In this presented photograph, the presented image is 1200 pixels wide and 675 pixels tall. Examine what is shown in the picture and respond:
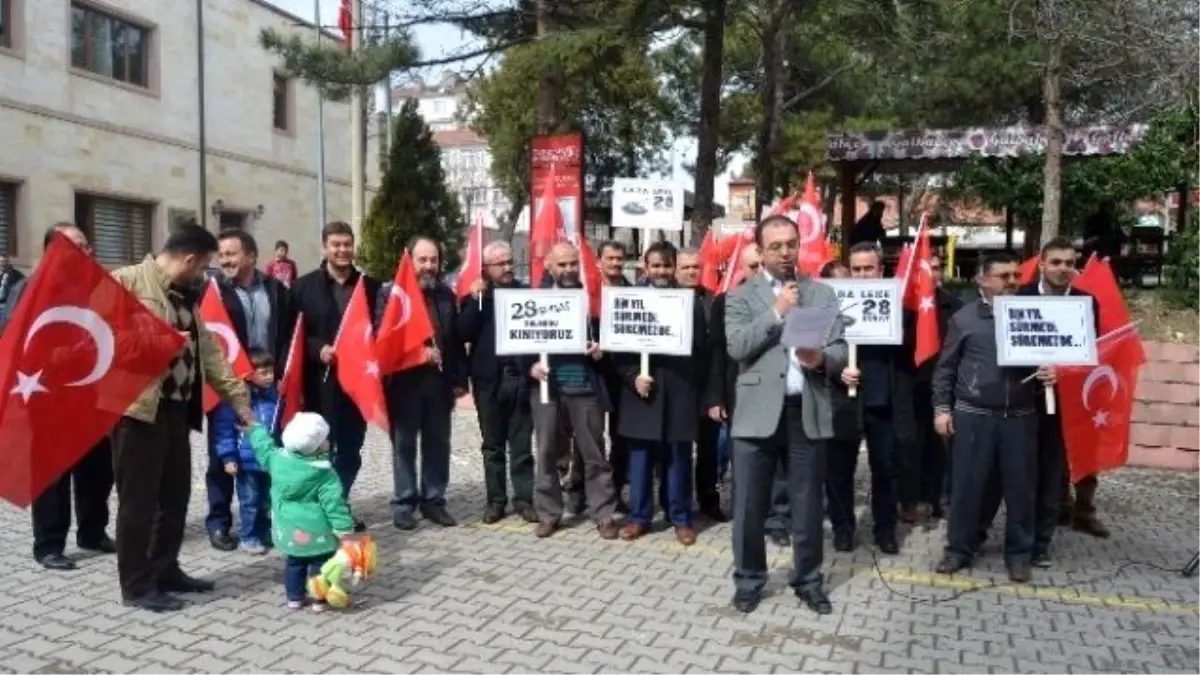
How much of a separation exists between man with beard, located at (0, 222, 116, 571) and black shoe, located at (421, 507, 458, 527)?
76.2 inches

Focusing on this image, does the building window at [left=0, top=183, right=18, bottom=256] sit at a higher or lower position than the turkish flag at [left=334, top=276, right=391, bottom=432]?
higher

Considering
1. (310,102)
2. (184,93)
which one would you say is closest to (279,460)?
(184,93)

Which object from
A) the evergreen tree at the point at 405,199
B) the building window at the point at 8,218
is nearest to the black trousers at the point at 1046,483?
the evergreen tree at the point at 405,199

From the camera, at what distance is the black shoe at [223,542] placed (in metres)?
6.45

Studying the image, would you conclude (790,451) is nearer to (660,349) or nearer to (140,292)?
(660,349)

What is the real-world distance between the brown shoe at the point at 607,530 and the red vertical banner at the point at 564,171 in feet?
18.7

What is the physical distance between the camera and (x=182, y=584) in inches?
221

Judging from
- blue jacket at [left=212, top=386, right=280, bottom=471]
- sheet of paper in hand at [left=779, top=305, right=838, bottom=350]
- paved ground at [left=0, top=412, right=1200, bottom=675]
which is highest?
sheet of paper in hand at [left=779, top=305, right=838, bottom=350]

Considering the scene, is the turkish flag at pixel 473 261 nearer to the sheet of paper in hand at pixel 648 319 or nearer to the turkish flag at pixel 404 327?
the turkish flag at pixel 404 327

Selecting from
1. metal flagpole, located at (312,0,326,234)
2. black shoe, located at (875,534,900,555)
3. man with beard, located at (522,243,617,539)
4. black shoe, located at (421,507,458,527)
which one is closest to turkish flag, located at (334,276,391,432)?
black shoe, located at (421,507,458,527)

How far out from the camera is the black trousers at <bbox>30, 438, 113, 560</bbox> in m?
6.04

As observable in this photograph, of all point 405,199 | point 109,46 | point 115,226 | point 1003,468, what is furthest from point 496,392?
point 109,46

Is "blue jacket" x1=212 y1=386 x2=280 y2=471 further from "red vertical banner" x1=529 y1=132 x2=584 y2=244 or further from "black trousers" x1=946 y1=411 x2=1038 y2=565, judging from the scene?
"red vertical banner" x1=529 y1=132 x2=584 y2=244

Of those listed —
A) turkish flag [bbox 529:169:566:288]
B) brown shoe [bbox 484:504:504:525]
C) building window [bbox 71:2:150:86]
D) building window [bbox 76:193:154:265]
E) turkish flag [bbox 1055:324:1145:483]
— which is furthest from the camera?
building window [bbox 76:193:154:265]
